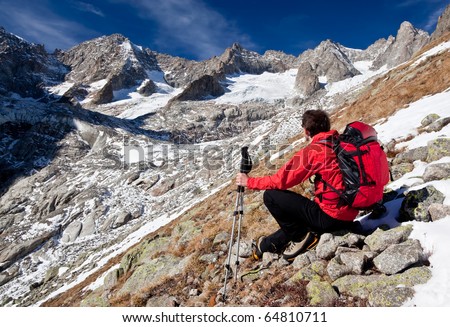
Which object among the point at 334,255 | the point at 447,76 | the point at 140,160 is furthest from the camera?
the point at 140,160

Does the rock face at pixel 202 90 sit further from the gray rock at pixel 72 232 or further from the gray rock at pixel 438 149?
the gray rock at pixel 438 149

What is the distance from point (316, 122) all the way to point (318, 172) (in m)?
0.93

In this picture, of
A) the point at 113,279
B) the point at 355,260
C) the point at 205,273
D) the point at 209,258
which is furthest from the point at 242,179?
the point at 113,279

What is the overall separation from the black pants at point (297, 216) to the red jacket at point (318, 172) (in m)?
0.15

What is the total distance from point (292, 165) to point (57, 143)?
290 feet

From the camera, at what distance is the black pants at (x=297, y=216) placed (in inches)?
210

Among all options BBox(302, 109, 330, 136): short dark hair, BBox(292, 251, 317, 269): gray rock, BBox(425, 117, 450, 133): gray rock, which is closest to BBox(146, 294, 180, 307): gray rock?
BBox(292, 251, 317, 269): gray rock

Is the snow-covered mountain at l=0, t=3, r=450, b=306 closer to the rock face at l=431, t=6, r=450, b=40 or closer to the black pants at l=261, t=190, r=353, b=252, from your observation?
the black pants at l=261, t=190, r=353, b=252

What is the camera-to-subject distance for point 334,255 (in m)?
5.20

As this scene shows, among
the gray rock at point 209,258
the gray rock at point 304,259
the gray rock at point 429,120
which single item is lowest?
the gray rock at point 209,258

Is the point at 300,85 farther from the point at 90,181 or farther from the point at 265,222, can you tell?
the point at 265,222

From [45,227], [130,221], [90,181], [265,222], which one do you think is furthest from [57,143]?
[265,222]

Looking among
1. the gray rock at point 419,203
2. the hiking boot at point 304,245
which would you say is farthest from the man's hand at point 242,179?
the gray rock at point 419,203

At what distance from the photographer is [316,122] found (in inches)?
209
